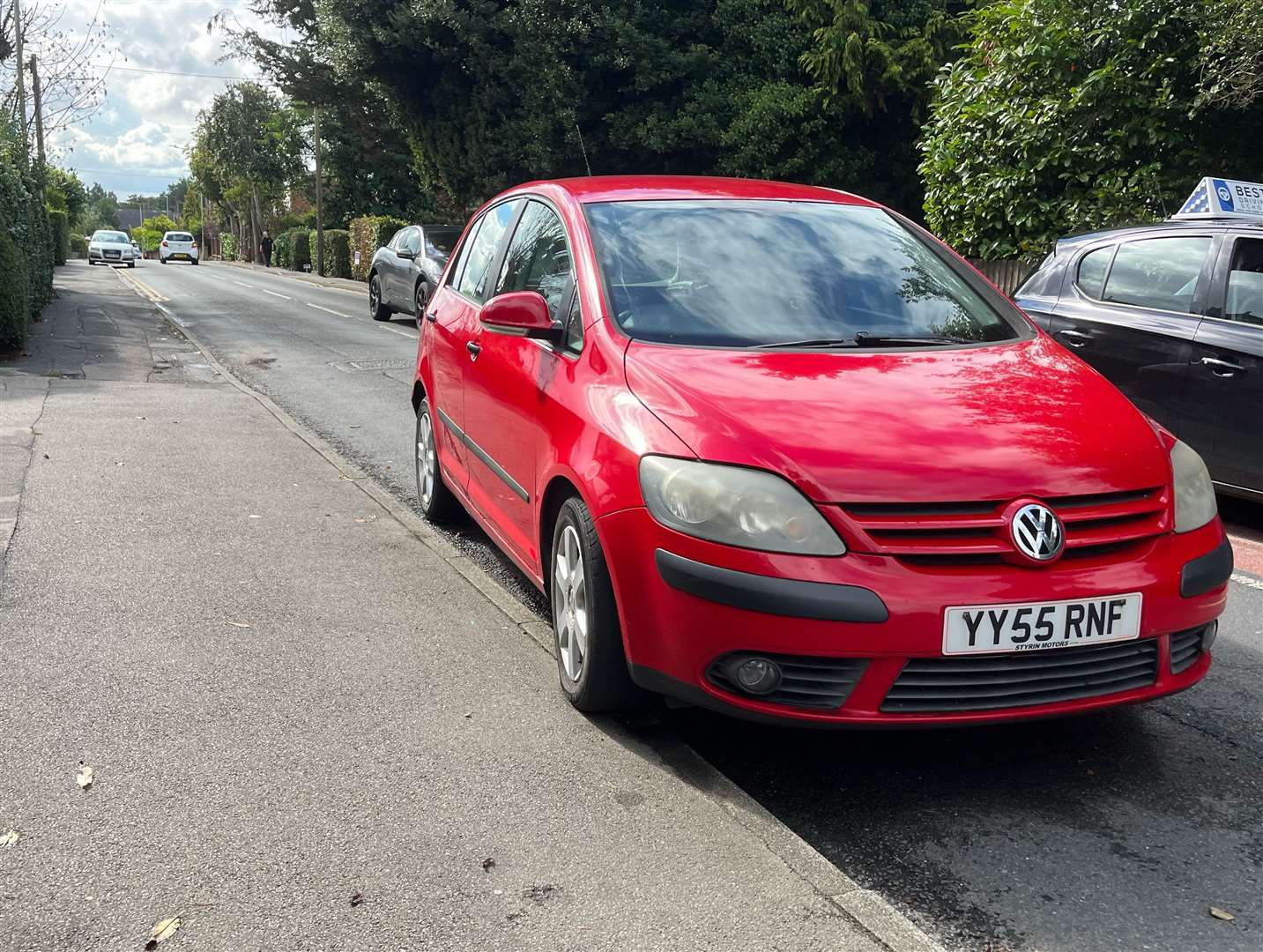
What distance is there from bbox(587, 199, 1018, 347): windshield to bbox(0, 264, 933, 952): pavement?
130 centimetres

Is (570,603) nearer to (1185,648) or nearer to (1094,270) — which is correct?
(1185,648)

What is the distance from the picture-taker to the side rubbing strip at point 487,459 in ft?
13.8

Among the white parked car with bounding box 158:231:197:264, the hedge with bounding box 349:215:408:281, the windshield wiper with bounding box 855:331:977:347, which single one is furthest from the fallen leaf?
the white parked car with bounding box 158:231:197:264

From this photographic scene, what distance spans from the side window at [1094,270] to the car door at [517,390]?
12.4 feet

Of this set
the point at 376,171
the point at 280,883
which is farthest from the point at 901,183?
the point at 376,171

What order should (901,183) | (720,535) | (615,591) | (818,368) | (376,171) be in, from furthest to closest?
1. (376,171)
2. (901,183)
3. (818,368)
4. (615,591)
5. (720,535)

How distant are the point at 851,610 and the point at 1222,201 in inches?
223

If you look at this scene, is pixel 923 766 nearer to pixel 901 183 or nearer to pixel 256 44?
pixel 901 183

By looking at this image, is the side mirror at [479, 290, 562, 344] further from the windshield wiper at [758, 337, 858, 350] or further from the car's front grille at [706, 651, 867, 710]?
the car's front grille at [706, 651, 867, 710]

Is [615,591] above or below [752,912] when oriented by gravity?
above

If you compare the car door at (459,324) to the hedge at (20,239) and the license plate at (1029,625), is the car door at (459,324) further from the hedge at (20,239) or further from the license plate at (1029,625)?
the hedge at (20,239)

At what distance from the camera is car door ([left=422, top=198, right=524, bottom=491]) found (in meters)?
5.15

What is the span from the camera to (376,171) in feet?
157

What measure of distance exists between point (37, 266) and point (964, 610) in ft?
57.1
